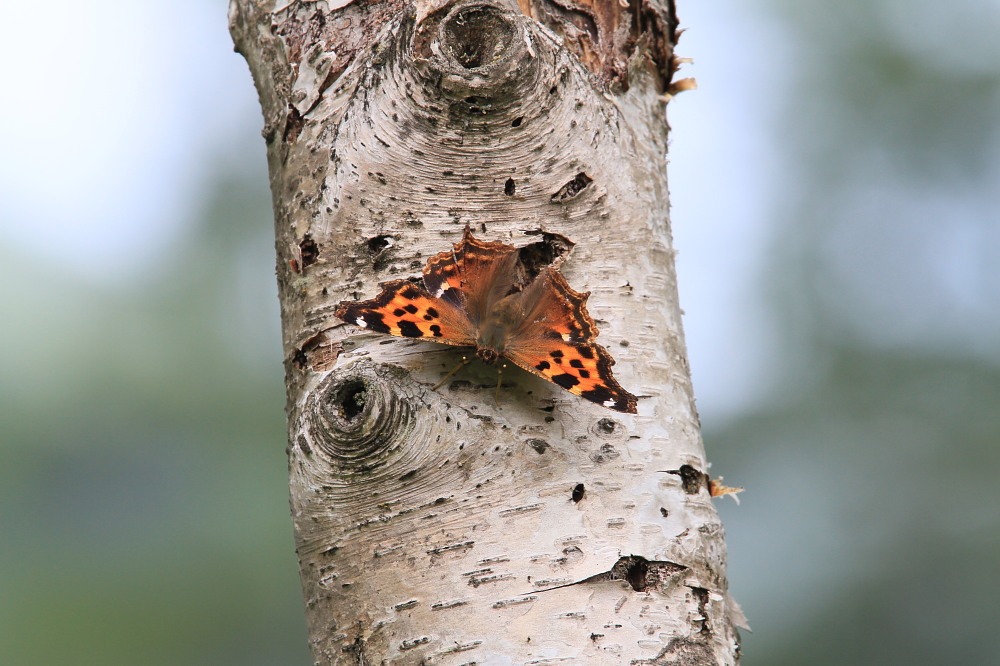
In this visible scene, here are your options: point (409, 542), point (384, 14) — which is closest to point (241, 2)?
point (384, 14)

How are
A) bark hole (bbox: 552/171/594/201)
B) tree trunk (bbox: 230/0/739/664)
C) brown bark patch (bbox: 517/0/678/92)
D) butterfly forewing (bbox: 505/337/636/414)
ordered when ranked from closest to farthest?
tree trunk (bbox: 230/0/739/664) → butterfly forewing (bbox: 505/337/636/414) → bark hole (bbox: 552/171/594/201) → brown bark patch (bbox: 517/0/678/92)

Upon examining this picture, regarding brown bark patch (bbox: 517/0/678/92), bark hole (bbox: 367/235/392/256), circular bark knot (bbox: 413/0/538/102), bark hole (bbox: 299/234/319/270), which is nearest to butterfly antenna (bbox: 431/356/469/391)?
bark hole (bbox: 367/235/392/256)

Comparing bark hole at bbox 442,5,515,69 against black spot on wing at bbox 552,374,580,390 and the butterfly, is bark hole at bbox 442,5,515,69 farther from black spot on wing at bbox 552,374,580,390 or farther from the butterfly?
black spot on wing at bbox 552,374,580,390

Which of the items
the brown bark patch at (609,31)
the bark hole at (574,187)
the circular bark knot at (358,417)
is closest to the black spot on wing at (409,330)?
the circular bark knot at (358,417)

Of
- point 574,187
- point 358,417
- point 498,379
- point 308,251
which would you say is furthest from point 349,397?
point 574,187

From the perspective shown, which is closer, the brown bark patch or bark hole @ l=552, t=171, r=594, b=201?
bark hole @ l=552, t=171, r=594, b=201

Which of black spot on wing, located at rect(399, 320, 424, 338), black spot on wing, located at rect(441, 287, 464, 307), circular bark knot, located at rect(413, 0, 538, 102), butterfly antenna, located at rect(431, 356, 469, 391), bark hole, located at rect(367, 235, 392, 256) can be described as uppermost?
circular bark knot, located at rect(413, 0, 538, 102)

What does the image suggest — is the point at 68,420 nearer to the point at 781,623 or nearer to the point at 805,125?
the point at 781,623
